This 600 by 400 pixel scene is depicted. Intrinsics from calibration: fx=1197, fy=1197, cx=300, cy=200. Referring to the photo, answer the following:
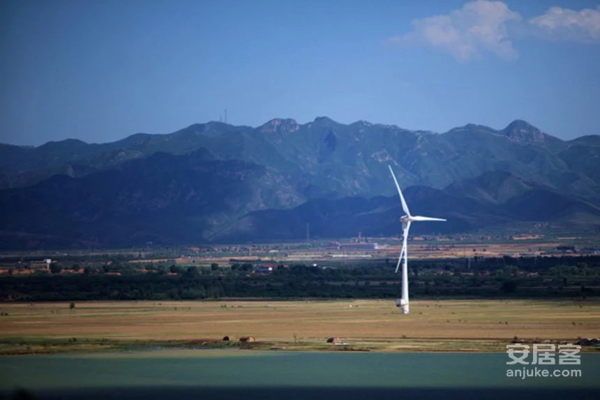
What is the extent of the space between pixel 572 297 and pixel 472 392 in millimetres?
57383

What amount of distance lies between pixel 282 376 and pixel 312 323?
84.1 feet

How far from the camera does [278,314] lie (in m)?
91.7

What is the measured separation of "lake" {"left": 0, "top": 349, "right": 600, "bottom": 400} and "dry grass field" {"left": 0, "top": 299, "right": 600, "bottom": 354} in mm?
4159

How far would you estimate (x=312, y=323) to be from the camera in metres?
83.4

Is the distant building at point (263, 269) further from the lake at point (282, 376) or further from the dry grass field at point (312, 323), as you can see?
the lake at point (282, 376)

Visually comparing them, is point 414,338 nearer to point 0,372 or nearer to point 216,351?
point 216,351

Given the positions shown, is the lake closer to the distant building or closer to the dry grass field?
the dry grass field

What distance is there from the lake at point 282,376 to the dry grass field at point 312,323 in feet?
13.6

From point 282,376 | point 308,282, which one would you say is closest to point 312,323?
point 282,376

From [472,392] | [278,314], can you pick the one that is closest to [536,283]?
[278,314]

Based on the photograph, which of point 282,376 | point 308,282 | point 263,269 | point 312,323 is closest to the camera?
point 282,376

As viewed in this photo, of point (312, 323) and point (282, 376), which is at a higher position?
point (312, 323)

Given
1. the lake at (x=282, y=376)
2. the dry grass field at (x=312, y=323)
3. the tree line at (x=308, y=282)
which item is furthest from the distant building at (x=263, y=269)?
the lake at (x=282, y=376)

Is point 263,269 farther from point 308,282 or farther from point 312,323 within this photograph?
point 312,323
